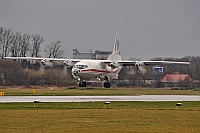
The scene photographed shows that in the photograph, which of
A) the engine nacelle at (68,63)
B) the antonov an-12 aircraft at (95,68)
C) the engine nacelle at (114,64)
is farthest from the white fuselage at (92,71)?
the engine nacelle at (68,63)

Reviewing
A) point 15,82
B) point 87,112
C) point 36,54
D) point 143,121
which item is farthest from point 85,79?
point 143,121

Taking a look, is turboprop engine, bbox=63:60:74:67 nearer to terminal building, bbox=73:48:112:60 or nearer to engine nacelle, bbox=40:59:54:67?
engine nacelle, bbox=40:59:54:67

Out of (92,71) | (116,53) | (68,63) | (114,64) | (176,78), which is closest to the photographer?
(92,71)

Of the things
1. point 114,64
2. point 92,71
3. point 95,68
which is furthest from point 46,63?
point 114,64

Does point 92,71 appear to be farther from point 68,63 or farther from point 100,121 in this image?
point 100,121

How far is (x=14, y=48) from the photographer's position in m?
129

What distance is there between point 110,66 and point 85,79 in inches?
203

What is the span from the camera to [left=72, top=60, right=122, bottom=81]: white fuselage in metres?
91.7

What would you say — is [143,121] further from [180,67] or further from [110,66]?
[180,67]

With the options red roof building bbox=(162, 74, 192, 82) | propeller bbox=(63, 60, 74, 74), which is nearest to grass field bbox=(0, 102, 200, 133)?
propeller bbox=(63, 60, 74, 74)

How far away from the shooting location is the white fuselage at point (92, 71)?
9174 centimetres

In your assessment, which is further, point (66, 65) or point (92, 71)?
point (66, 65)

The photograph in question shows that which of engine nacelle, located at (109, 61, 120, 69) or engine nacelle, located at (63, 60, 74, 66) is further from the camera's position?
engine nacelle, located at (63, 60, 74, 66)

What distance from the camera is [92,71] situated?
95.0m
